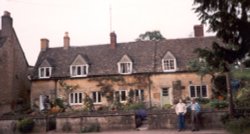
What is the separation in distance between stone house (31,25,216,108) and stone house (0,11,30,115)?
176cm

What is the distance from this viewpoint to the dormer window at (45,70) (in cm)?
3872

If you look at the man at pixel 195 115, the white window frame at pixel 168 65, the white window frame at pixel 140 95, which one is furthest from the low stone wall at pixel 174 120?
the white window frame at pixel 168 65

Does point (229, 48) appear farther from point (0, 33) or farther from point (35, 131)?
point (0, 33)

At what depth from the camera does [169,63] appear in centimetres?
3594

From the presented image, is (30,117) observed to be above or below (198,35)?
below

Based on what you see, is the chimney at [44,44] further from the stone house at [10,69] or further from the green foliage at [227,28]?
the green foliage at [227,28]

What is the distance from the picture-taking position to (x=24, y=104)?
39.1 metres

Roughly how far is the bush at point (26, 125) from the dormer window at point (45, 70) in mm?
12571

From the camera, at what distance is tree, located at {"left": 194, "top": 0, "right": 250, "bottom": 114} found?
600 inches

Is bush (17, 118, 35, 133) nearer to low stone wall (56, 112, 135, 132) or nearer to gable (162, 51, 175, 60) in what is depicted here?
low stone wall (56, 112, 135, 132)

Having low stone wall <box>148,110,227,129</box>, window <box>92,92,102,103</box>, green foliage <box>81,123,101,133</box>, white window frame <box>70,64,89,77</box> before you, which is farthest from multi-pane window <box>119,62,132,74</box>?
low stone wall <box>148,110,227,129</box>

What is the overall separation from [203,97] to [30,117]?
1816 centimetres

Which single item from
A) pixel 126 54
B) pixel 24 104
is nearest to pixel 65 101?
A: pixel 24 104

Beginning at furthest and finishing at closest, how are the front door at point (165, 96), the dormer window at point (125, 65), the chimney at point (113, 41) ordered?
the chimney at point (113, 41) < the dormer window at point (125, 65) < the front door at point (165, 96)
